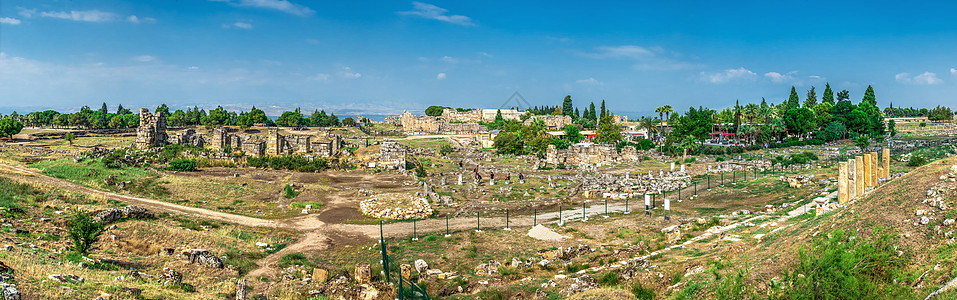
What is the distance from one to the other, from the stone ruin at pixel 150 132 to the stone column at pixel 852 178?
60232 mm

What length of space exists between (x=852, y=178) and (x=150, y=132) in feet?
201

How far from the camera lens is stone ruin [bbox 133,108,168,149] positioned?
180 ft

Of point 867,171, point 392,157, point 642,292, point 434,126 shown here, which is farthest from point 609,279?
point 434,126

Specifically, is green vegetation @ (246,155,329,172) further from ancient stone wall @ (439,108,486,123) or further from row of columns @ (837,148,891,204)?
ancient stone wall @ (439,108,486,123)

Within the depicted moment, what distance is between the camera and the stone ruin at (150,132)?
54.9m

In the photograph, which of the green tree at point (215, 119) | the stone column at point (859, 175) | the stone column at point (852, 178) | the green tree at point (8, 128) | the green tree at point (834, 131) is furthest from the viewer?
the green tree at point (215, 119)

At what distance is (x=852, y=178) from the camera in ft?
69.3

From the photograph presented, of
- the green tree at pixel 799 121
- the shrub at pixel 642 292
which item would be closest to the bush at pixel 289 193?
the shrub at pixel 642 292

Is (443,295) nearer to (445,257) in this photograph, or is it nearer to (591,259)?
(445,257)

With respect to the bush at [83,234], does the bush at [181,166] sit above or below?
above

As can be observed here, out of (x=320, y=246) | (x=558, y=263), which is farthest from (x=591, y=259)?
(x=320, y=246)

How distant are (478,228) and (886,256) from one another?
1757 cm

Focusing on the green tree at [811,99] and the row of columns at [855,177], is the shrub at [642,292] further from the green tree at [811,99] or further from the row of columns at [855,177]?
the green tree at [811,99]

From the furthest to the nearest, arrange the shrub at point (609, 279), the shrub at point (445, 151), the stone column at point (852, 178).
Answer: the shrub at point (445, 151) < the stone column at point (852, 178) < the shrub at point (609, 279)
